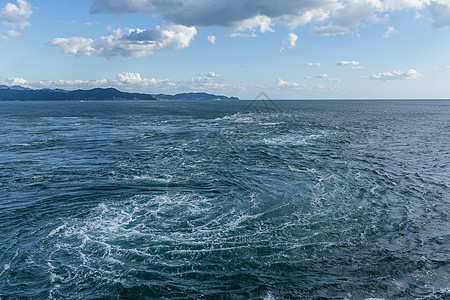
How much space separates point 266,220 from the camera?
21781 millimetres

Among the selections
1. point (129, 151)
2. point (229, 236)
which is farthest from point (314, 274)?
point (129, 151)

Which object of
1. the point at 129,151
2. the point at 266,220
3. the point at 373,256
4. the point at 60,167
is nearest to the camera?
the point at 373,256

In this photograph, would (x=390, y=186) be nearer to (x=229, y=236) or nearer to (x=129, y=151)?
(x=229, y=236)

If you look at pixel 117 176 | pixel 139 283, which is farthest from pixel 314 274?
pixel 117 176

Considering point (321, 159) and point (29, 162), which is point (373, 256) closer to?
point (321, 159)

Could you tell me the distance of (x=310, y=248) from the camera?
18016 millimetres

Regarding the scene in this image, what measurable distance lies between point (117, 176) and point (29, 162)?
15591 mm

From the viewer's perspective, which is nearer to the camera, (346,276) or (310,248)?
(346,276)

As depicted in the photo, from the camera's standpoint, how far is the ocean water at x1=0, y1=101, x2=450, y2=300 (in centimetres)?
1477

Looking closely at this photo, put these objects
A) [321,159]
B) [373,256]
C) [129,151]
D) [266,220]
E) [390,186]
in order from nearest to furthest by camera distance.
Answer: [373,256] < [266,220] < [390,186] < [321,159] < [129,151]

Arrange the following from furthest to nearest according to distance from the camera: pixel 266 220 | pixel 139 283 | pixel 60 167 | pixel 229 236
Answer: pixel 60 167, pixel 266 220, pixel 229 236, pixel 139 283

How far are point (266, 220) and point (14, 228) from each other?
18.3 m

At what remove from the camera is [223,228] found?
806 inches

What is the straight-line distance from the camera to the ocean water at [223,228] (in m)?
14.8
